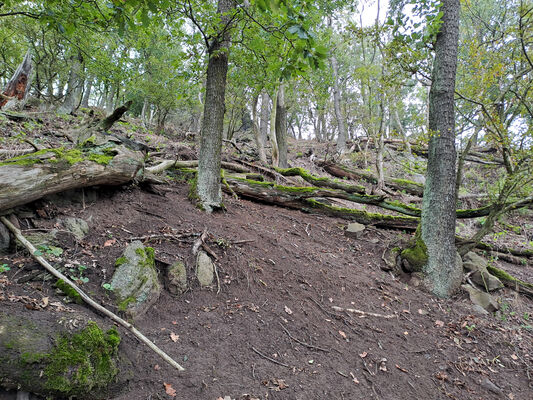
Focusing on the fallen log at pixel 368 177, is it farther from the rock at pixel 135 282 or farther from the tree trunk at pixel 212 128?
the rock at pixel 135 282

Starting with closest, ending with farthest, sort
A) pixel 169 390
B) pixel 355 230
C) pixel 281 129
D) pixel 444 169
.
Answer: pixel 169 390, pixel 444 169, pixel 355 230, pixel 281 129

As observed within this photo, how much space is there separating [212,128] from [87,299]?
3.51 meters

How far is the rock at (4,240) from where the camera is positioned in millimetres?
2773

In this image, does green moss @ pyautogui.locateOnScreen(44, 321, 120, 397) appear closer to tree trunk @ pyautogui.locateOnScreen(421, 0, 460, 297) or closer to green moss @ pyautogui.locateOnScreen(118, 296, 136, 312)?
green moss @ pyautogui.locateOnScreen(118, 296, 136, 312)

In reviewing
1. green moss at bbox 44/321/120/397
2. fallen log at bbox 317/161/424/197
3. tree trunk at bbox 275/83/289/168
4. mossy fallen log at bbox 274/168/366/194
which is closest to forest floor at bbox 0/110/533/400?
green moss at bbox 44/321/120/397

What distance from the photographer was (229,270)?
4.04 metres

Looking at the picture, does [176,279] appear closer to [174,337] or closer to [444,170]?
[174,337]

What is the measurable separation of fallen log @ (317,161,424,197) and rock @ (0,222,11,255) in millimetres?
11745

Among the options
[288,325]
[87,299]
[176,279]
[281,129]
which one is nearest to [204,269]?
[176,279]

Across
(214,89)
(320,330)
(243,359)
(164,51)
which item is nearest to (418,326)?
(320,330)

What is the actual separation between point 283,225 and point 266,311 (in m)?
2.74

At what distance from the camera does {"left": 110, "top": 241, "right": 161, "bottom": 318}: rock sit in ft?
9.39

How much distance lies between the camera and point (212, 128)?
16.9 feet

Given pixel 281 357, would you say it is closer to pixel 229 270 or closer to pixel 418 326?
pixel 229 270
